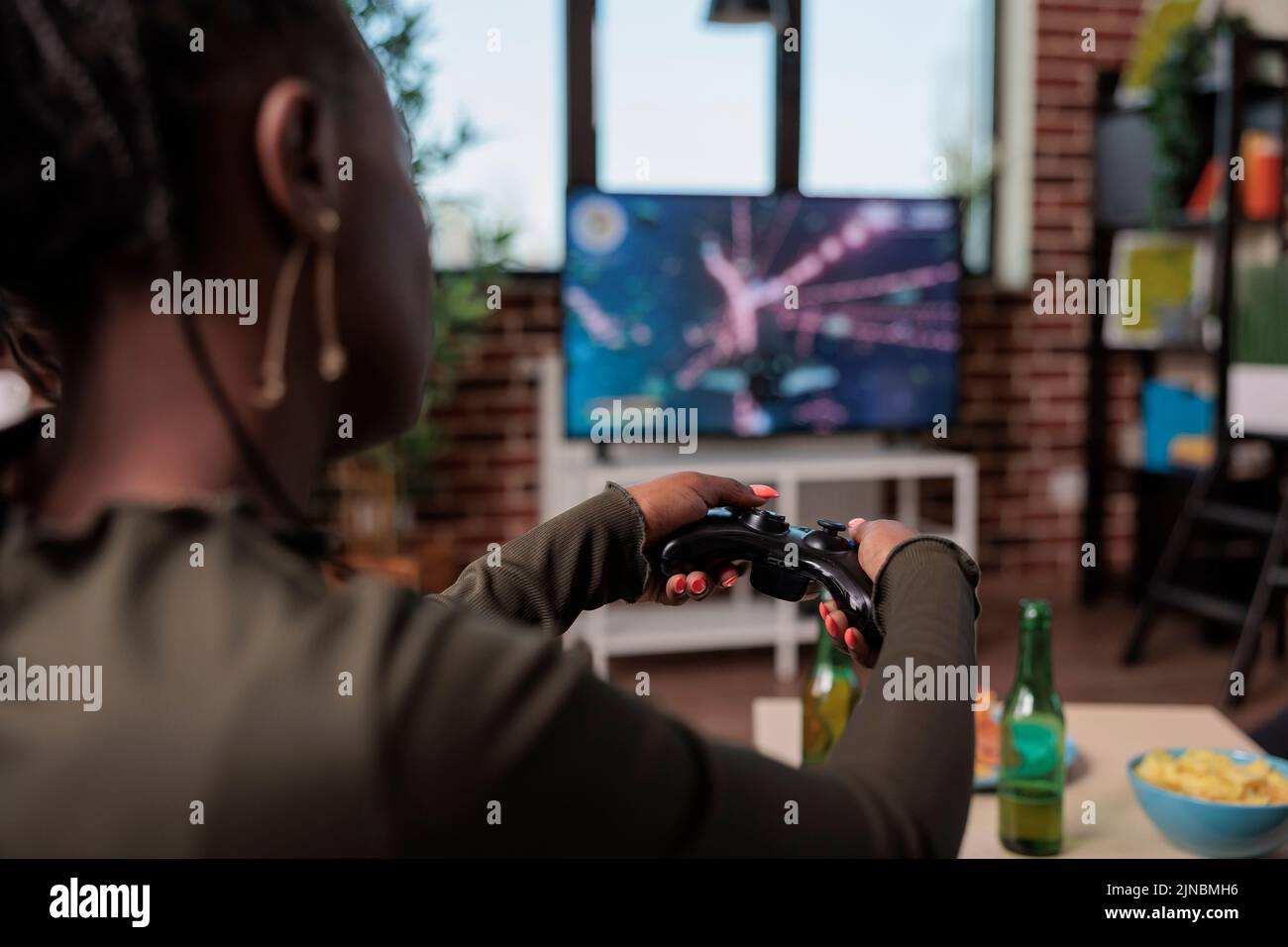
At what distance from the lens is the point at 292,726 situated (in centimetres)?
47

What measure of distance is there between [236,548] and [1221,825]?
99 cm

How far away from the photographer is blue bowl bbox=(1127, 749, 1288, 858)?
116 centimetres

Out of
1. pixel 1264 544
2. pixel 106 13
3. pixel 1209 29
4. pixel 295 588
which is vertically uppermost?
pixel 1209 29

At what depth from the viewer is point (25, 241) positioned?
1.67 feet

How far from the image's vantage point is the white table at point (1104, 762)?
1.25 m

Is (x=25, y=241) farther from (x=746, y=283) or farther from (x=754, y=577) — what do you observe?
(x=746, y=283)

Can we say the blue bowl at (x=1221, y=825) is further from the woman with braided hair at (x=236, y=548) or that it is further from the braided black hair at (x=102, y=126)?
the braided black hair at (x=102, y=126)

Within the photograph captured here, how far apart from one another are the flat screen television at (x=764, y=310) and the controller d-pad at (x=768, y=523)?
9.41ft

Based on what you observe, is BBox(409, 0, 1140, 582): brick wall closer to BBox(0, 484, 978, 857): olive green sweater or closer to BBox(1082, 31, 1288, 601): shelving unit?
BBox(1082, 31, 1288, 601): shelving unit

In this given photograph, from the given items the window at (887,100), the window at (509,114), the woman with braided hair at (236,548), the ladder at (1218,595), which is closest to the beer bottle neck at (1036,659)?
the woman with braided hair at (236,548)

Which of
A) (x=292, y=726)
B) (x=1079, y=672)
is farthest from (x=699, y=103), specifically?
(x=292, y=726)

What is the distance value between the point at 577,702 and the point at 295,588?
12 cm

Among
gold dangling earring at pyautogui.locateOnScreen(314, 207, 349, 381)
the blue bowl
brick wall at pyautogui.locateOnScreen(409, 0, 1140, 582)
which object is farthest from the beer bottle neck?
brick wall at pyautogui.locateOnScreen(409, 0, 1140, 582)

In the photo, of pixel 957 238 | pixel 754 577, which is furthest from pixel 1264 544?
pixel 754 577
